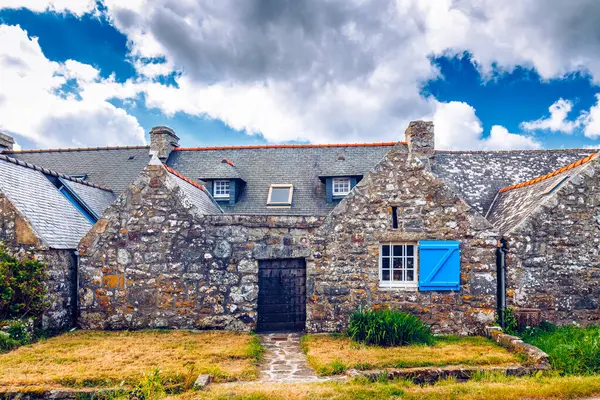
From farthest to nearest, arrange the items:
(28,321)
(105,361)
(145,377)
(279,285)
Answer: (279,285) < (28,321) < (105,361) < (145,377)

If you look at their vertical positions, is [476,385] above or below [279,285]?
below

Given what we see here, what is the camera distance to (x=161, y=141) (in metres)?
17.9

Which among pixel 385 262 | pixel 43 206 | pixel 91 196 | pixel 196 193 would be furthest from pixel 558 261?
pixel 91 196

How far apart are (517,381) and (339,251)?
4.33 meters

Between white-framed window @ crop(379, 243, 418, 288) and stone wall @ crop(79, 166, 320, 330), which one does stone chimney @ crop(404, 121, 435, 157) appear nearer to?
white-framed window @ crop(379, 243, 418, 288)

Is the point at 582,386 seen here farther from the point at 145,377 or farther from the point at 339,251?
the point at 145,377

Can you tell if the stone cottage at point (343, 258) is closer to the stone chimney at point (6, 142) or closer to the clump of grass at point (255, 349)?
the clump of grass at point (255, 349)

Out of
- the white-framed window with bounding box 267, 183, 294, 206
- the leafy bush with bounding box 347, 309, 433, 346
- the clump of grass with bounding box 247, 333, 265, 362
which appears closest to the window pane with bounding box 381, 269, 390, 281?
the leafy bush with bounding box 347, 309, 433, 346

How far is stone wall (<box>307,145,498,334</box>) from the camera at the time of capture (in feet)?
31.1

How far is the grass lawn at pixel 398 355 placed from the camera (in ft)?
22.7

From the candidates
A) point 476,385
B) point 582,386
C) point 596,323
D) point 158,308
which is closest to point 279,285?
point 158,308

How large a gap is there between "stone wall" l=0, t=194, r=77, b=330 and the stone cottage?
1.15ft

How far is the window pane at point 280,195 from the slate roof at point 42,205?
619cm

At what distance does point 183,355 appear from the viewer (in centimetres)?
737
